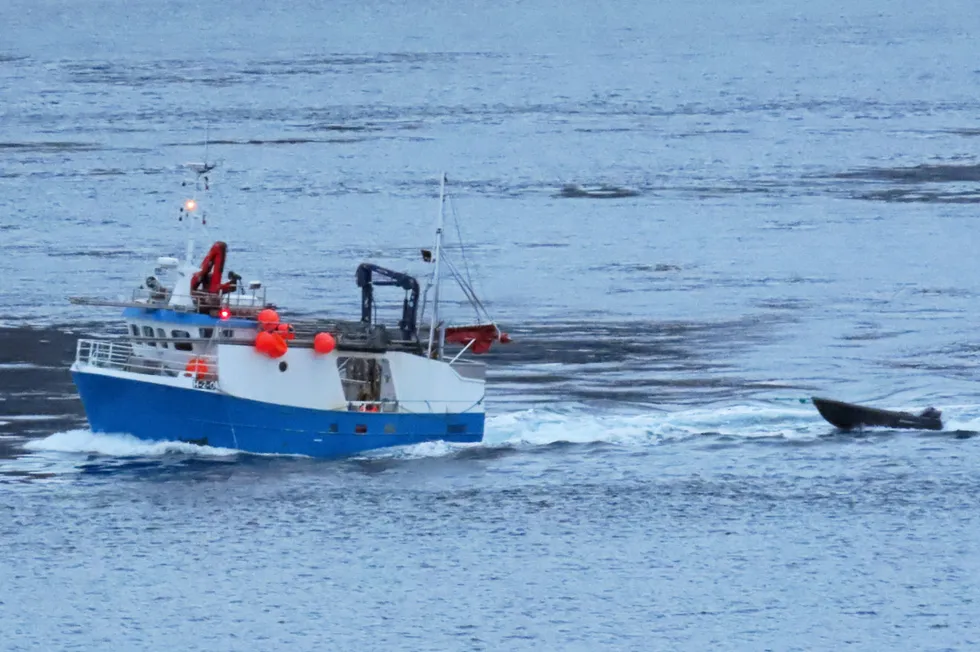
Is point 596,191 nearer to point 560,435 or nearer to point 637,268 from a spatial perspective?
point 637,268

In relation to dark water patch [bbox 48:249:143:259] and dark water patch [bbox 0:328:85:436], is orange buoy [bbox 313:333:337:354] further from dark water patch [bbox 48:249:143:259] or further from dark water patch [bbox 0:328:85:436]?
dark water patch [bbox 48:249:143:259]

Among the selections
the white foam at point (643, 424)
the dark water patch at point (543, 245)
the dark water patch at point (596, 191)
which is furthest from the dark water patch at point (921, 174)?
the white foam at point (643, 424)

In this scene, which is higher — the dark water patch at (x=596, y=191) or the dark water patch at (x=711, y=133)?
the dark water patch at (x=711, y=133)

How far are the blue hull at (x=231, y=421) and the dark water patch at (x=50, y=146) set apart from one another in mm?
94764

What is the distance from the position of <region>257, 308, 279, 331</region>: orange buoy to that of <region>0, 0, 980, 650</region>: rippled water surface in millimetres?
4260

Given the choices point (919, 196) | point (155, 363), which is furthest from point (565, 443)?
point (919, 196)

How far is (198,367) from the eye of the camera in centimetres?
6069

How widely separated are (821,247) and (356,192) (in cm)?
3508

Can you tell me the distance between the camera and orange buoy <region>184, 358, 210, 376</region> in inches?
2379

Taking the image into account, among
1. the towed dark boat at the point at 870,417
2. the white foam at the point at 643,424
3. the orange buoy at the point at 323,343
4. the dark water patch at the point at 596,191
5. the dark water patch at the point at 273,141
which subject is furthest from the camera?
the dark water patch at the point at 273,141

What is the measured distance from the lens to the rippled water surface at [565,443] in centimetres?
5069

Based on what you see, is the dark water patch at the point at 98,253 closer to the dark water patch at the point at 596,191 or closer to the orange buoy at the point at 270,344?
the dark water patch at the point at 596,191

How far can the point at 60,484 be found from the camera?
194ft

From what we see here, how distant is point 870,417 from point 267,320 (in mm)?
21201
